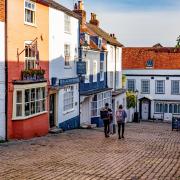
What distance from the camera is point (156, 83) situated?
53250mm

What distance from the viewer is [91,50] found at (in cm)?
3256

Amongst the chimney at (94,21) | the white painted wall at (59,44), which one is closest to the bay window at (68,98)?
the white painted wall at (59,44)

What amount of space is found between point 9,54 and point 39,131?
4889mm

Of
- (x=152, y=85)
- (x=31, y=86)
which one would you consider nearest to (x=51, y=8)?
(x=31, y=86)

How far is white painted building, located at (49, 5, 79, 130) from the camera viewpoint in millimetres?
24047

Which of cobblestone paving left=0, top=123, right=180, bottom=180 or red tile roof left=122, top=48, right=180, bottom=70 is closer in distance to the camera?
cobblestone paving left=0, top=123, right=180, bottom=180

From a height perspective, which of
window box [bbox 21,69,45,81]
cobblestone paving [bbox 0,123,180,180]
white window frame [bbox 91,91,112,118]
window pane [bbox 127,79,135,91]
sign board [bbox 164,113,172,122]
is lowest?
sign board [bbox 164,113,172,122]

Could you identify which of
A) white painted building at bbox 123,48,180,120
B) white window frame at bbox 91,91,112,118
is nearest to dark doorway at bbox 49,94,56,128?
white window frame at bbox 91,91,112,118

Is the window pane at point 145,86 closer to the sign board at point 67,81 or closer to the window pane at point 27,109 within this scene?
the sign board at point 67,81

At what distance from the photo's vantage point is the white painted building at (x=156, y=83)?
173ft

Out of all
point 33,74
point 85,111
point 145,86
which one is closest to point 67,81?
point 33,74

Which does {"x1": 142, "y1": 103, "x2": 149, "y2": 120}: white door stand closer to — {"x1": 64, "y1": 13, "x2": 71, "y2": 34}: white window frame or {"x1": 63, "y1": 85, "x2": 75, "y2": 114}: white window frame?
{"x1": 63, "y1": 85, "x2": 75, "y2": 114}: white window frame

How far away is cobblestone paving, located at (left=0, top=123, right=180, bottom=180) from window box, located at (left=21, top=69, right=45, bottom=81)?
3.24 meters

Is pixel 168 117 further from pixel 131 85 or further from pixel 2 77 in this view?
pixel 2 77
